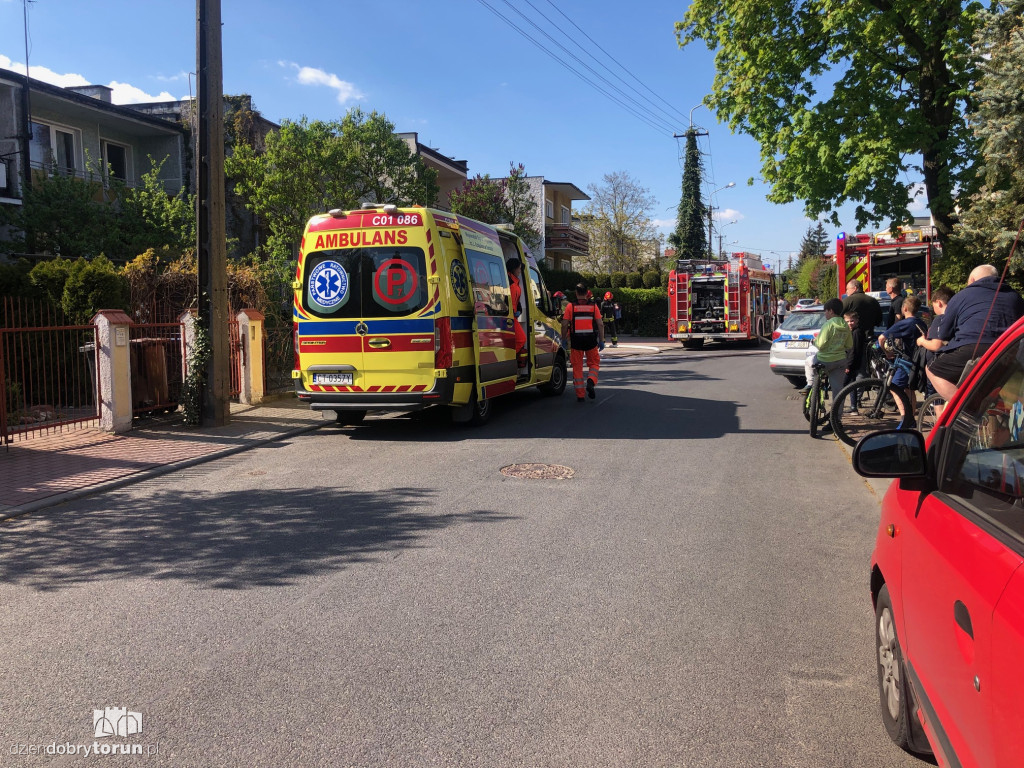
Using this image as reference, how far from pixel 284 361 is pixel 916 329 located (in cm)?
1038

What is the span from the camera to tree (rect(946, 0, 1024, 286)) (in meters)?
11.3

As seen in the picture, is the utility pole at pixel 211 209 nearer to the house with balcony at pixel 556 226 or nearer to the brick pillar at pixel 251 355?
the brick pillar at pixel 251 355

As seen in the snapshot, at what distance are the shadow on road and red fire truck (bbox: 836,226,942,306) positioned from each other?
46.5 feet

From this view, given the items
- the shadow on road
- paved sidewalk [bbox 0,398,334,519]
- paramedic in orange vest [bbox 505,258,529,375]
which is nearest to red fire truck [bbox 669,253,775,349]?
paramedic in orange vest [bbox 505,258,529,375]

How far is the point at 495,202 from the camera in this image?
31.9 metres

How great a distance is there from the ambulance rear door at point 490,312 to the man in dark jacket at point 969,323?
5.57 m

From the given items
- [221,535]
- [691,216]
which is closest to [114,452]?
[221,535]

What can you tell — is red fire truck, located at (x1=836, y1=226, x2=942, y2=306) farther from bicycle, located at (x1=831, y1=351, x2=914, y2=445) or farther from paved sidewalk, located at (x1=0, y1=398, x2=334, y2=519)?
paved sidewalk, located at (x1=0, y1=398, x2=334, y2=519)

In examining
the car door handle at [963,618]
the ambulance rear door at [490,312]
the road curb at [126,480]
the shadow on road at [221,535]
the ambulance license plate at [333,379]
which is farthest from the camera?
the ambulance rear door at [490,312]

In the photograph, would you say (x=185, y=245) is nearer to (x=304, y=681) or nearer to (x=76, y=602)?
(x=76, y=602)

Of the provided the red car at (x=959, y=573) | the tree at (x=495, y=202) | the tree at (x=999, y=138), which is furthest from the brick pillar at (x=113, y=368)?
the tree at (x=495, y=202)

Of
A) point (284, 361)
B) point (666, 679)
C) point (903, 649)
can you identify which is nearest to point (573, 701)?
point (666, 679)

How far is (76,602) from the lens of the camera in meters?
4.81

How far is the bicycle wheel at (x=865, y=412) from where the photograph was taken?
9773 millimetres
